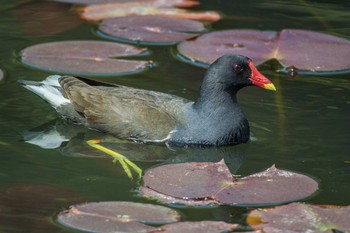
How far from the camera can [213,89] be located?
7383 mm

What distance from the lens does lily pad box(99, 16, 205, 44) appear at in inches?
366

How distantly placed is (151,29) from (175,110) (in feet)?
7.58

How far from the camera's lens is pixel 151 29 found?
948 centimetres

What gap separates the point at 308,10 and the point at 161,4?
1594 mm

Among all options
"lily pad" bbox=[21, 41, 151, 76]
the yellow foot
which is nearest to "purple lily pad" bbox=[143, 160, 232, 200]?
the yellow foot

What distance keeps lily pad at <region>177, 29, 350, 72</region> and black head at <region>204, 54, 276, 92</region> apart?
4.07ft

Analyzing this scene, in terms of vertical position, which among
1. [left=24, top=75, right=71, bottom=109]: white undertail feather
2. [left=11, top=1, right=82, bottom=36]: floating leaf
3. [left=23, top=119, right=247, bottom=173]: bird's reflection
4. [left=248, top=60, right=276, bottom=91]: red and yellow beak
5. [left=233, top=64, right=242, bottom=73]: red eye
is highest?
[left=233, top=64, right=242, bottom=73]: red eye

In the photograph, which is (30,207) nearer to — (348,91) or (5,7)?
(348,91)

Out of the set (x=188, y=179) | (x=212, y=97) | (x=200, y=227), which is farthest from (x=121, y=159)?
(x=200, y=227)

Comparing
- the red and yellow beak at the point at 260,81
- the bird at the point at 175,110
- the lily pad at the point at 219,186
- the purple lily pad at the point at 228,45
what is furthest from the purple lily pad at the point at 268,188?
the purple lily pad at the point at 228,45

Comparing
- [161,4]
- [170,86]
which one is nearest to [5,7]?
[161,4]

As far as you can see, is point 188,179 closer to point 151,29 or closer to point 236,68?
point 236,68

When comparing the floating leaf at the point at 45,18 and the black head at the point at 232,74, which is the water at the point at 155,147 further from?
the black head at the point at 232,74

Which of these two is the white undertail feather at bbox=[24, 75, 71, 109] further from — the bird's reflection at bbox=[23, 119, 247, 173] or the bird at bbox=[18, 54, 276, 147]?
the bird's reflection at bbox=[23, 119, 247, 173]
